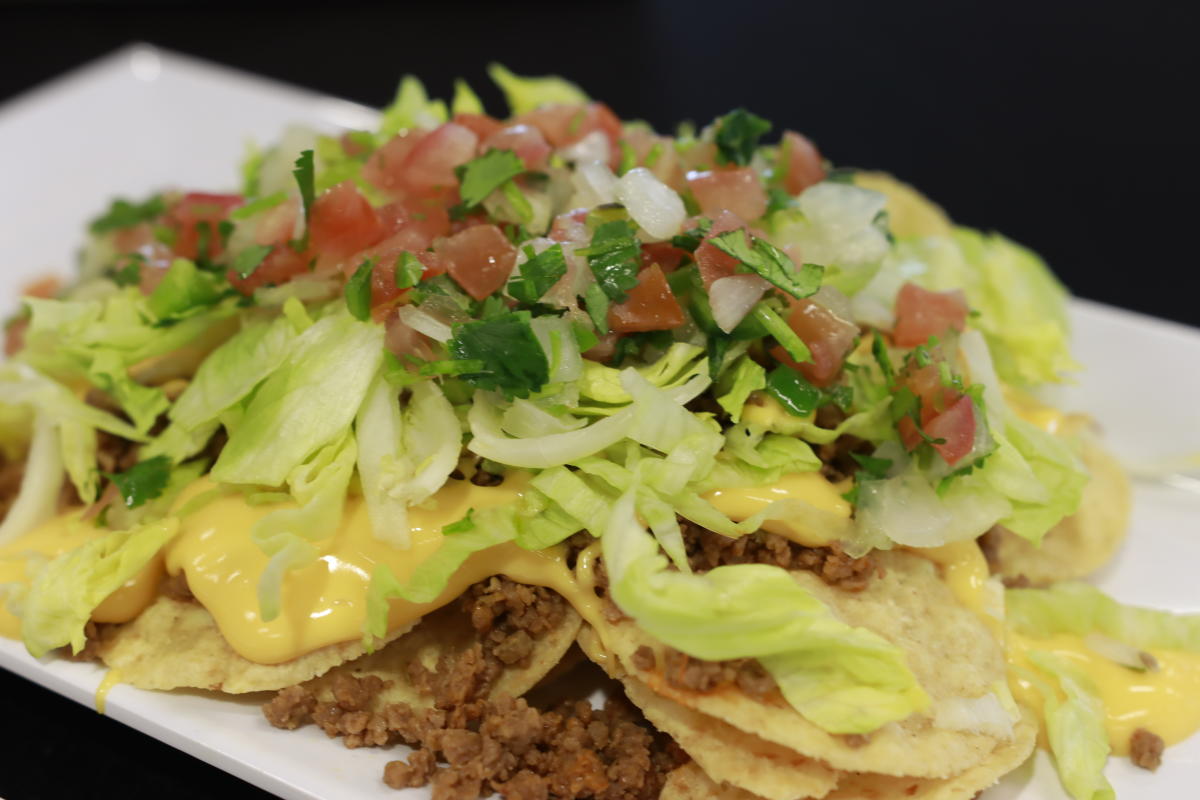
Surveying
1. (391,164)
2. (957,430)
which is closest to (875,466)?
(957,430)

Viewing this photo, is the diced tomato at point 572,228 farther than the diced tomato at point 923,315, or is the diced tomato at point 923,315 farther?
the diced tomato at point 923,315

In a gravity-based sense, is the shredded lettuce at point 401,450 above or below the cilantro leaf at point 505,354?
below

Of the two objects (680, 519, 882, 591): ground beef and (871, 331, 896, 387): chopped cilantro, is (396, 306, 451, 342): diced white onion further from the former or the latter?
(871, 331, 896, 387): chopped cilantro

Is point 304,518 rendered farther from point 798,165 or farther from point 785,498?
point 798,165

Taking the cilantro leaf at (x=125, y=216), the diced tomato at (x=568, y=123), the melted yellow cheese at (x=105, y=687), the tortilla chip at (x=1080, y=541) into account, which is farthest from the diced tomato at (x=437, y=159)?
the tortilla chip at (x=1080, y=541)

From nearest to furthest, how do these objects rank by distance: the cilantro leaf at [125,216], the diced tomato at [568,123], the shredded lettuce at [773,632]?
the shredded lettuce at [773,632] < the diced tomato at [568,123] < the cilantro leaf at [125,216]

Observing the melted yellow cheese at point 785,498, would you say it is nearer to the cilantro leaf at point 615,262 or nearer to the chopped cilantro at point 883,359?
the chopped cilantro at point 883,359
